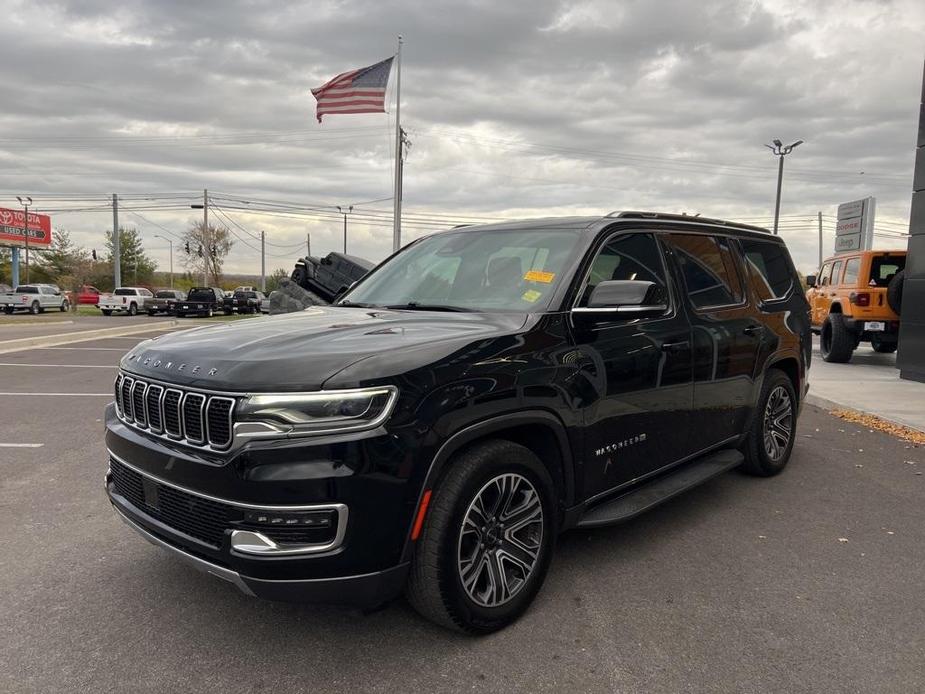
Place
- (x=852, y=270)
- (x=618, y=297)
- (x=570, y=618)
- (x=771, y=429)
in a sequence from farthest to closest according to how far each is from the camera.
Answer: (x=852, y=270)
(x=771, y=429)
(x=618, y=297)
(x=570, y=618)

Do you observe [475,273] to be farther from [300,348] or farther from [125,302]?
[125,302]

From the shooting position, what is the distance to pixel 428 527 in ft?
8.64

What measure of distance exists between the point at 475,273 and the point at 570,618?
74.0 inches

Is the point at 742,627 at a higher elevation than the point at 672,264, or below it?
below

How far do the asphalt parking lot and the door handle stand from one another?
1.12m

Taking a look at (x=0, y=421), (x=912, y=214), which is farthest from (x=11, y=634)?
(x=912, y=214)

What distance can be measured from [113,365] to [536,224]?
10.6m

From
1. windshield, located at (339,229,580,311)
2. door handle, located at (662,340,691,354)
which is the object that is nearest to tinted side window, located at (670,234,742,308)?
door handle, located at (662,340,691,354)

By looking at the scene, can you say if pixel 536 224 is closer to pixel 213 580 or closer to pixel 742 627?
pixel 742 627

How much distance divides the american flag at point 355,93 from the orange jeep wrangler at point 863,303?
12.8 metres

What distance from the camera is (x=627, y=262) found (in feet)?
12.7

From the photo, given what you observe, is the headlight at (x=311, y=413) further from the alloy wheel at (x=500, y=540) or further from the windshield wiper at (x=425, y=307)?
the windshield wiper at (x=425, y=307)

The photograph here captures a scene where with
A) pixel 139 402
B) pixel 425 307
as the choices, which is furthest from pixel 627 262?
pixel 139 402

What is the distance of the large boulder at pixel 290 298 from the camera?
619 inches
